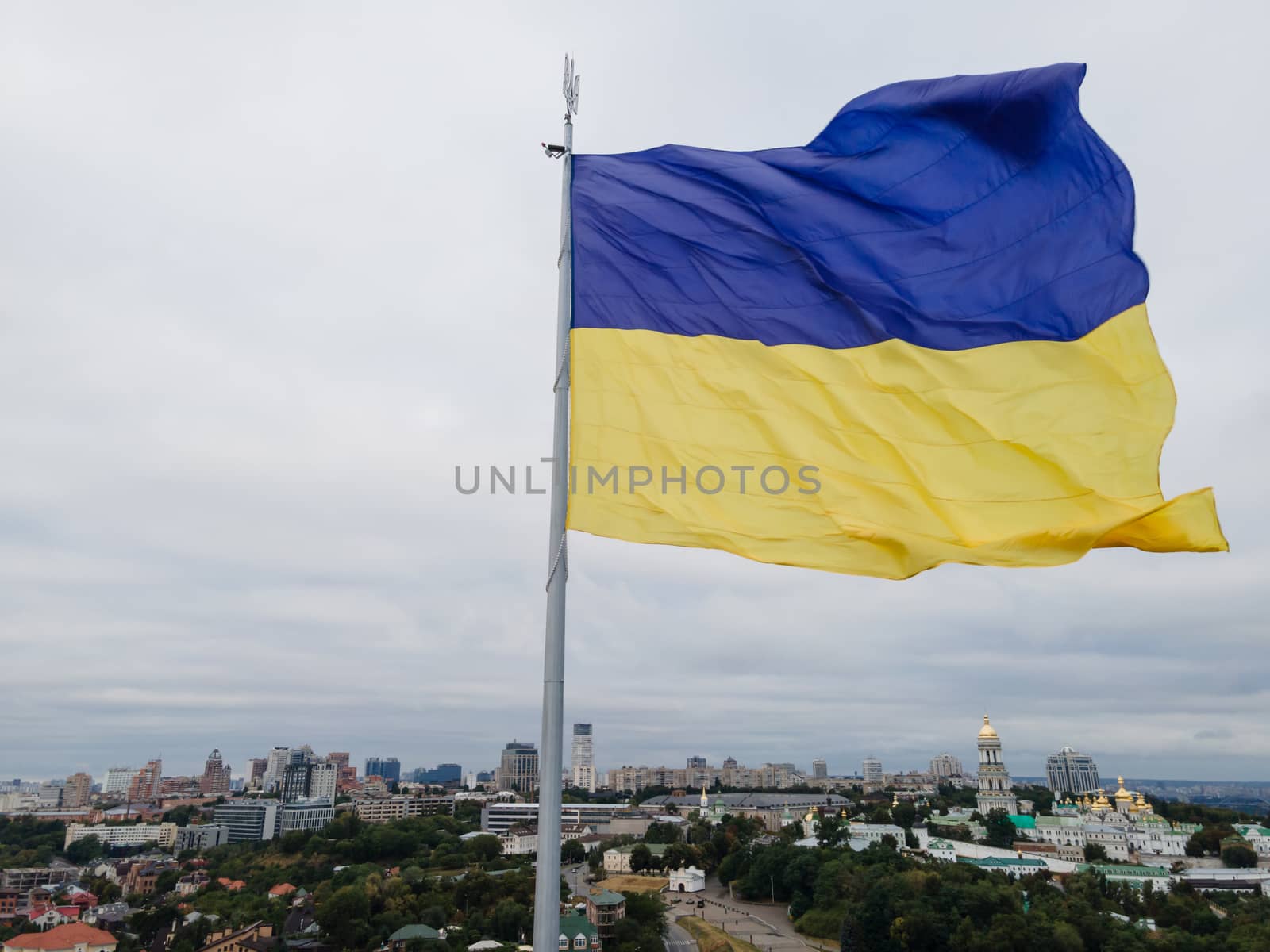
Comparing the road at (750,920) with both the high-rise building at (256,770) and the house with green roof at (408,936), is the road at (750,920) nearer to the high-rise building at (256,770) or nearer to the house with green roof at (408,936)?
the house with green roof at (408,936)

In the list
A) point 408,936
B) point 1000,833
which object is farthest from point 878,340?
point 1000,833

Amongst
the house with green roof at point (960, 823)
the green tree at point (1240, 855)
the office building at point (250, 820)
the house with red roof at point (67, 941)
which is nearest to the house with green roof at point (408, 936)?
the house with red roof at point (67, 941)

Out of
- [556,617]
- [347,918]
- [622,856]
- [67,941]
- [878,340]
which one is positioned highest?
[878,340]

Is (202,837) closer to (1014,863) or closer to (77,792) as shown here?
(77,792)

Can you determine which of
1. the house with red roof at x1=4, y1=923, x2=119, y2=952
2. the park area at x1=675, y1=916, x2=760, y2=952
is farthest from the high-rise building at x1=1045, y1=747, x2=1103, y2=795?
the house with red roof at x1=4, y1=923, x2=119, y2=952

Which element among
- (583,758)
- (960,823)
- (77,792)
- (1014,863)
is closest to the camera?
(1014,863)

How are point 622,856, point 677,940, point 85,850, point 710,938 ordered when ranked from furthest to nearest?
point 85,850 < point 622,856 < point 677,940 < point 710,938
